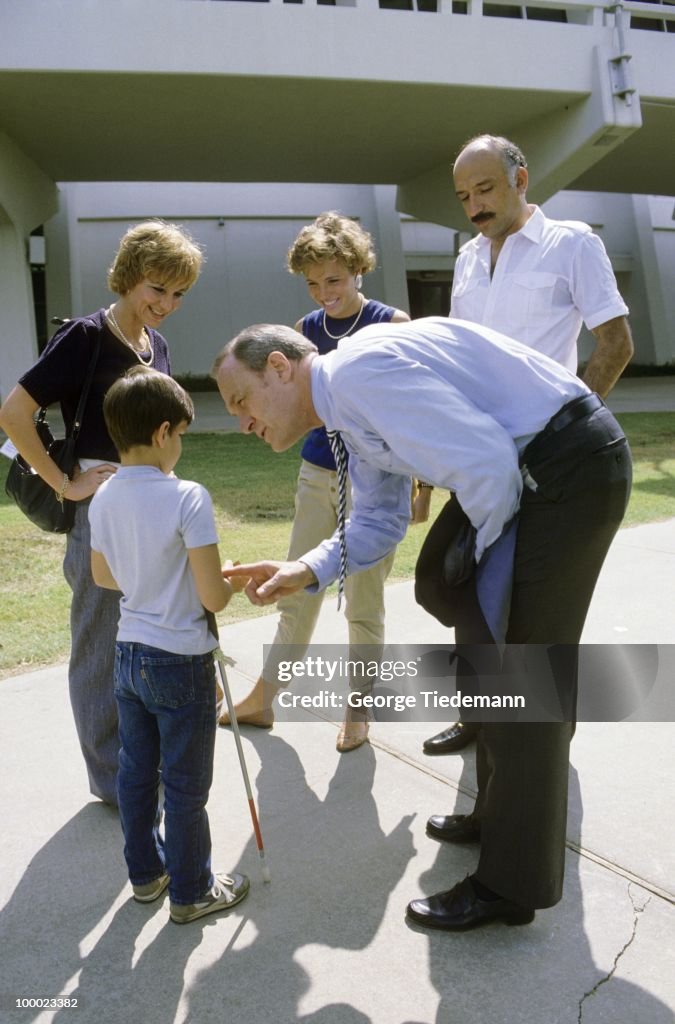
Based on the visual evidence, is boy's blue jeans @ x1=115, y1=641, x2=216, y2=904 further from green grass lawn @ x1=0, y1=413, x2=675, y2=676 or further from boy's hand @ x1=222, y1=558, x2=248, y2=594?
green grass lawn @ x1=0, y1=413, x2=675, y2=676

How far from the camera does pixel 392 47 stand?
45.9ft

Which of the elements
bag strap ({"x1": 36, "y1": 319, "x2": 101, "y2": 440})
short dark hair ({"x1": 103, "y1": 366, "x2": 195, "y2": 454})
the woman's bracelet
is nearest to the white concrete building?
bag strap ({"x1": 36, "y1": 319, "x2": 101, "y2": 440})

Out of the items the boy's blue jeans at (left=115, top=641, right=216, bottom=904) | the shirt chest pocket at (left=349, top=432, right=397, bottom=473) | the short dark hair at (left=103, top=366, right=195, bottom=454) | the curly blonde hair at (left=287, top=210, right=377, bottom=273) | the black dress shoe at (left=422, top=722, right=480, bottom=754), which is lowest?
the black dress shoe at (left=422, top=722, right=480, bottom=754)

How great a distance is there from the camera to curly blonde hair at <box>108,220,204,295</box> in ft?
8.18

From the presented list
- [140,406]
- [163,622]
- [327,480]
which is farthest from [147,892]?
[327,480]

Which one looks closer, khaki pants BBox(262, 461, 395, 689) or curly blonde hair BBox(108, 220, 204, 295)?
curly blonde hair BBox(108, 220, 204, 295)

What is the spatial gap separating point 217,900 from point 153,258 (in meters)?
1.83

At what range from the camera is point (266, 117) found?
50.9 feet

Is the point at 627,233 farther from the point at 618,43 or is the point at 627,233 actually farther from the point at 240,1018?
the point at 240,1018

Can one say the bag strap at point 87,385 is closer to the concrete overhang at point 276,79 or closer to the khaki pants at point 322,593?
the khaki pants at point 322,593

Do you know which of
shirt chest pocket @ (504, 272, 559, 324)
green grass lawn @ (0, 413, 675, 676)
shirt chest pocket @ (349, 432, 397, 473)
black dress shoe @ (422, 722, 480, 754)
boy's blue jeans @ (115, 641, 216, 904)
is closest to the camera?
shirt chest pocket @ (349, 432, 397, 473)

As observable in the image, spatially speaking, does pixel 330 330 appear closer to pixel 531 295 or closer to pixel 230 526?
pixel 531 295

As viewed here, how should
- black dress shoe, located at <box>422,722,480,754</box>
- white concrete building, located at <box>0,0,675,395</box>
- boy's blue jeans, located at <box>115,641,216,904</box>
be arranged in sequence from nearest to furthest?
1. boy's blue jeans, located at <box>115,641,216,904</box>
2. black dress shoe, located at <box>422,722,480,754</box>
3. white concrete building, located at <box>0,0,675,395</box>

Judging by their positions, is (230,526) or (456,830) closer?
(456,830)
